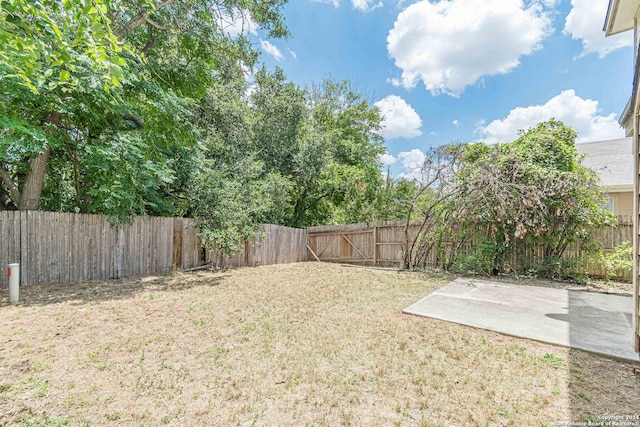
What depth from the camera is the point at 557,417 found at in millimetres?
1781

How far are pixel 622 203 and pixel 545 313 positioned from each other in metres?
9.71

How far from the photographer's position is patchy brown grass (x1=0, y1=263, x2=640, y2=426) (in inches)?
72.4

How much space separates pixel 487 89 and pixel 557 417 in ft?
46.2

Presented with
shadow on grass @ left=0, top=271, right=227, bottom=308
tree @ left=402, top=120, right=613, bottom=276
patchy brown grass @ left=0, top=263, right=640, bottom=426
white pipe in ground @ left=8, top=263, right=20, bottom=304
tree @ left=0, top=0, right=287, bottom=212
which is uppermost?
tree @ left=0, top=0, right=287, bottom=212

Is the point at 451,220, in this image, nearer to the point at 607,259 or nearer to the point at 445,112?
the point at 607,259

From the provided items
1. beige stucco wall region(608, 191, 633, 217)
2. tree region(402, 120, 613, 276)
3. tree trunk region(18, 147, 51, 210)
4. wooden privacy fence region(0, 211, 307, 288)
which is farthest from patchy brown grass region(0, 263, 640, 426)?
beige stucco wall region(608, 191, 633, 217)

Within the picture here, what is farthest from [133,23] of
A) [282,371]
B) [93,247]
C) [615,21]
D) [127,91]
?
[615,21]

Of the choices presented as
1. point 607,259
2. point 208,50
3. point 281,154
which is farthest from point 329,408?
point 281,154

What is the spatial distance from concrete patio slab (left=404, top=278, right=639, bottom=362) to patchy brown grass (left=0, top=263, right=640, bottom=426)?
292 mm

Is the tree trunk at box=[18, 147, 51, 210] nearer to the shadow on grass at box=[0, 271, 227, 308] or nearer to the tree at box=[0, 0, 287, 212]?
the tree at box=[0, 0, 287, 212]

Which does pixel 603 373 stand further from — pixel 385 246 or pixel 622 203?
pixel 622 203

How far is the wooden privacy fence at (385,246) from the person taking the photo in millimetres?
6508

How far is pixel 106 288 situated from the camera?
5.43 metres

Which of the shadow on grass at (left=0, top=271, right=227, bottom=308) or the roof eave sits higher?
the roof eave
